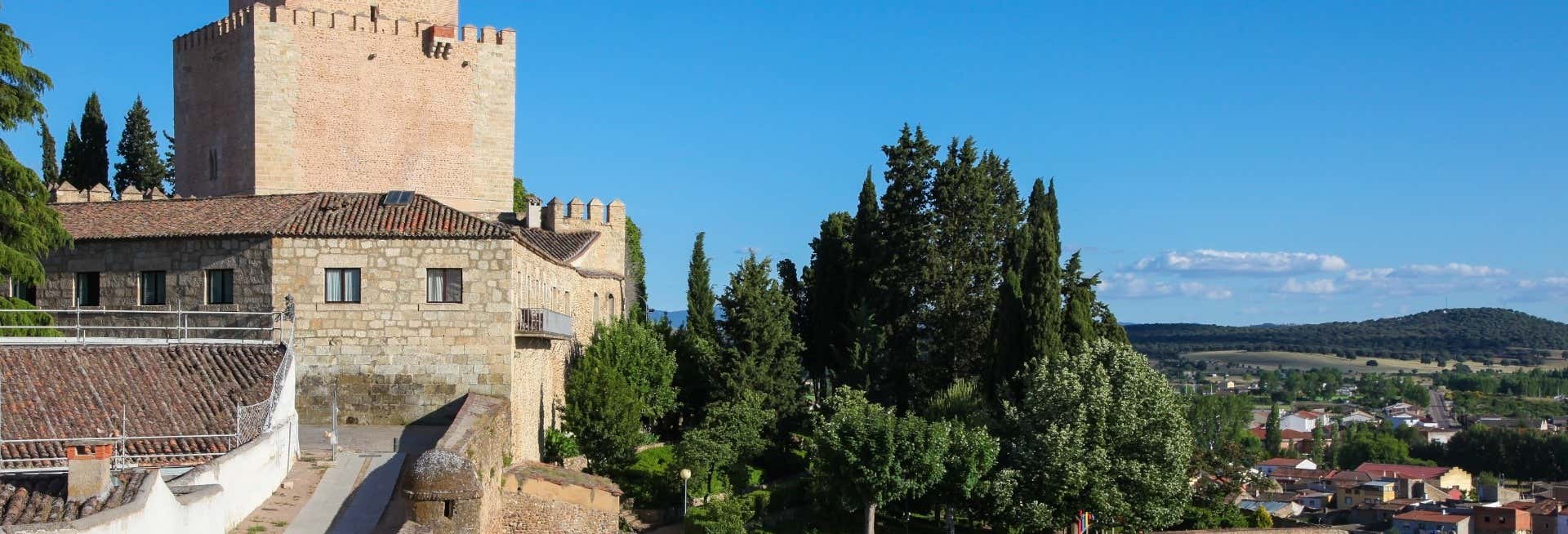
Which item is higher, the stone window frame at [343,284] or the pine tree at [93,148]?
the pine tree at [93,148]

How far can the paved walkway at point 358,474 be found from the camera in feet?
58.4

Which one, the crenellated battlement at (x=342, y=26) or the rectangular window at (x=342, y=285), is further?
the crenellated battlement at (x=342, y=26)

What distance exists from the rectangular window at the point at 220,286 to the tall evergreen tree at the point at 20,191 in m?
2.58

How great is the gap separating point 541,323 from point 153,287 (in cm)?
679

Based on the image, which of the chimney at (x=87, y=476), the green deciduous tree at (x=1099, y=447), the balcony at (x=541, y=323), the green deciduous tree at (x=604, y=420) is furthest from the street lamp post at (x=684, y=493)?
the chimney at (x=87, y=476)

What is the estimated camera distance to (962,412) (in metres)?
33.2

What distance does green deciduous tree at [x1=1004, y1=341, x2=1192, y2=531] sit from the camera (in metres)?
29.9

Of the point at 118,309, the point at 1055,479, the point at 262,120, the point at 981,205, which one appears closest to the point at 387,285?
the point at 118,309

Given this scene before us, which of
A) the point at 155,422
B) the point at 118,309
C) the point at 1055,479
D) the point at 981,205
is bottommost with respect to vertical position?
the point at 1055,479

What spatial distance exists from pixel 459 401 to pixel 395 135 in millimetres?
13118

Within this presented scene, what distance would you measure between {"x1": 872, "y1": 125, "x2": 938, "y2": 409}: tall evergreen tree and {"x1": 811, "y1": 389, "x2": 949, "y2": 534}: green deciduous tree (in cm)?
671

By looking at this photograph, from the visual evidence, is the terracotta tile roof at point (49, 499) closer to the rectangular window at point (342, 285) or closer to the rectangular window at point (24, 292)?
the rectangular window at point (342, 285)

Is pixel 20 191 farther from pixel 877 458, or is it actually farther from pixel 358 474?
pixel 877 458

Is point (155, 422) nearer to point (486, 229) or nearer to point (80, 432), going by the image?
point (80, 432)
